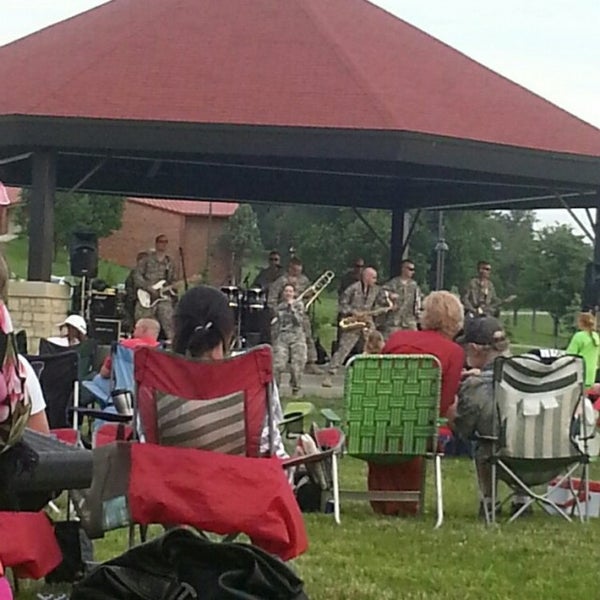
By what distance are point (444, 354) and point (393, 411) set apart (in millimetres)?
405

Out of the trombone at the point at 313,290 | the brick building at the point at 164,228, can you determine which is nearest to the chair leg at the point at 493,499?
the trombone at the point at 313,290

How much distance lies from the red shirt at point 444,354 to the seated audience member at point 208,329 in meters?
2.34

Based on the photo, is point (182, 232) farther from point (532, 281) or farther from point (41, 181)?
point (41, 181)

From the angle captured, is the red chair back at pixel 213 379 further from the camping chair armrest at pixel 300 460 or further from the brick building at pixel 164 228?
the brick building at pixel 164 228

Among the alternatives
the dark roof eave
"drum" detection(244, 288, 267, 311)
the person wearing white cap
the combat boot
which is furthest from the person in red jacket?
the combat boot

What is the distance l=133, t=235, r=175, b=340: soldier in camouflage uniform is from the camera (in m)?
17.4

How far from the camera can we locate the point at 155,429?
4699 mm

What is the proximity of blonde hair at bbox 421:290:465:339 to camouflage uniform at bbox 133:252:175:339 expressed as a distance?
10.4m

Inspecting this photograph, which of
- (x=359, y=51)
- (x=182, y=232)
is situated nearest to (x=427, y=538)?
(x=359, y=51)

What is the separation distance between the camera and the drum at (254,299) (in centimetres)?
1755

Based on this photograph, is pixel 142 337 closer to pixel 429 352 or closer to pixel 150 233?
pixel 429 352

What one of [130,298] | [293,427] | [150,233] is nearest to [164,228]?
[150,233]

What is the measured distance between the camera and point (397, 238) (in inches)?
928

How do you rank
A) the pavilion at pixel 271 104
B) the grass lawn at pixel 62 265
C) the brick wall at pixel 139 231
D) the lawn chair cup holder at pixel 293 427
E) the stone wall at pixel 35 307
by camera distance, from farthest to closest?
the brick wall at pixel 139 231
the grass lawn at pixel 62 265
the stone wall at pixel 35 307
the pavilion at pixel 271 104
the lawn chair cup holder at pixel 293 427
